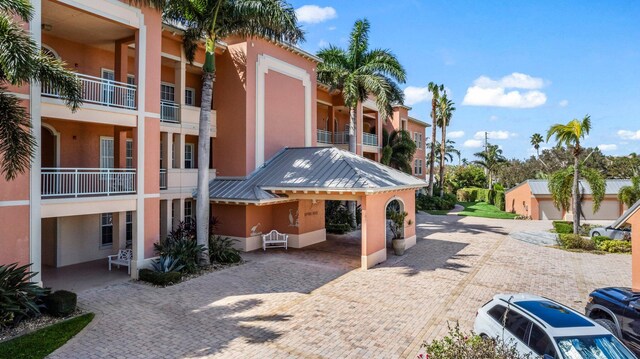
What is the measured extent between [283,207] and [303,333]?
11262 millimetres

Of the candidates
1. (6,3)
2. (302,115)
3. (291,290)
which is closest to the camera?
(6,3)

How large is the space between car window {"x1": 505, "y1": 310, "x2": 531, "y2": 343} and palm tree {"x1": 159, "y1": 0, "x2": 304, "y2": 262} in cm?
1191

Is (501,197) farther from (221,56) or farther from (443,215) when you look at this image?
(221,56)

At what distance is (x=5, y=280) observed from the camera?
393 inches

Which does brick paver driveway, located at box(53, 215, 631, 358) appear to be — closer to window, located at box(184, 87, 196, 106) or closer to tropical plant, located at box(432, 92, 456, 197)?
window, located at box(184, 87, 196, 106)

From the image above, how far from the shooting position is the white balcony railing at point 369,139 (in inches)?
1353

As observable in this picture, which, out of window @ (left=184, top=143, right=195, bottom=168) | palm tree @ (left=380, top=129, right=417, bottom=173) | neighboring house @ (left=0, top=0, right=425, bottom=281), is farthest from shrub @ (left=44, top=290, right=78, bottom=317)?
palm tree @ (left=380, top=129, right=417, bottom=173)

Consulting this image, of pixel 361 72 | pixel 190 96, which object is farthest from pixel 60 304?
pixel 361 72

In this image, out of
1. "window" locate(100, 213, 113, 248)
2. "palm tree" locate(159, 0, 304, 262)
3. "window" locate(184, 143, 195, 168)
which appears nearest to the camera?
"palm tree" locate(159, 0, 304, 262)

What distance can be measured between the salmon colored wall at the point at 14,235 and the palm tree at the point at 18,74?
2.29 m

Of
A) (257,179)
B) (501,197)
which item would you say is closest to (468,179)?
(501,197)

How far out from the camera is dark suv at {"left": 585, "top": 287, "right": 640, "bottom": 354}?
825 cm

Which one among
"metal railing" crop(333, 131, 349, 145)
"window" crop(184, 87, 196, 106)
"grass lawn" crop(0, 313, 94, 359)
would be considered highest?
"window" crop(184, 87, 196, 106)

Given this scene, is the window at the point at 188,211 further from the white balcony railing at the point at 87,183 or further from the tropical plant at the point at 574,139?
the tropical plant at the point at 574,139
